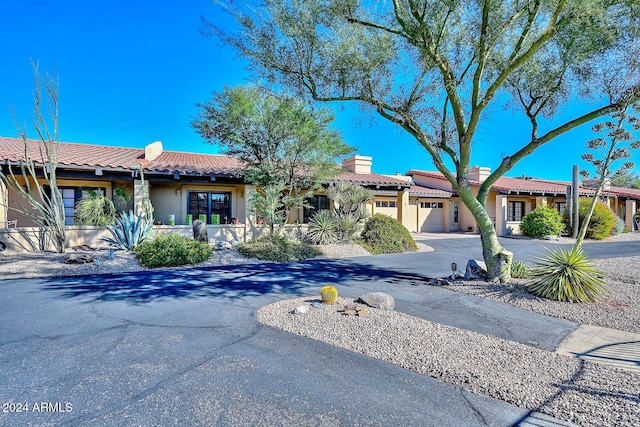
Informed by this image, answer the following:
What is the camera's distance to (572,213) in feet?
68.8

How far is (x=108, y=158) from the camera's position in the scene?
50.1 ft

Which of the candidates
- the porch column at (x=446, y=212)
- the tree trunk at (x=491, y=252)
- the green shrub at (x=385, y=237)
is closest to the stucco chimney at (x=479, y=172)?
the porch column at (x=446, y=212)

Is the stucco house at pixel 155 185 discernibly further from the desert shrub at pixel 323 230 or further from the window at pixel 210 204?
the desert shrub at pixel 323 230

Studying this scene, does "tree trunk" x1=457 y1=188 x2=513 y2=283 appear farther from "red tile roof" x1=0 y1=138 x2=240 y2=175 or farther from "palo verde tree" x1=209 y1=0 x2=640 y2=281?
"red tile roof" x1=0 y1=138 x2=240 y2=175

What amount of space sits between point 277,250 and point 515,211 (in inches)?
854

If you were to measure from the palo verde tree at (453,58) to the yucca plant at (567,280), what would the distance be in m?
0.95

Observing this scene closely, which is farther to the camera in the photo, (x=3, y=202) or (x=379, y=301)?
(x=3, y=202)

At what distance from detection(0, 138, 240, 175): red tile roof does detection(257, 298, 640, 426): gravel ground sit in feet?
37.2

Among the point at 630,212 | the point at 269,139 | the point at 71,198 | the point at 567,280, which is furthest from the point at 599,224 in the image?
the point at 71,198

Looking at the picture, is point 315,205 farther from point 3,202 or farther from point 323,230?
point 3,202

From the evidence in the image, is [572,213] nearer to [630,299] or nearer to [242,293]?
[630,299]

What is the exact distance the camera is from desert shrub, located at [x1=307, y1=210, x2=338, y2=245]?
14.8 metres

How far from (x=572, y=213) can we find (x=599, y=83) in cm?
1676

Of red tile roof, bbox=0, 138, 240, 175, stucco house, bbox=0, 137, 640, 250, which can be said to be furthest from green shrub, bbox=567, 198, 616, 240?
red tile roof, bbox=0, 138, 240, 175
